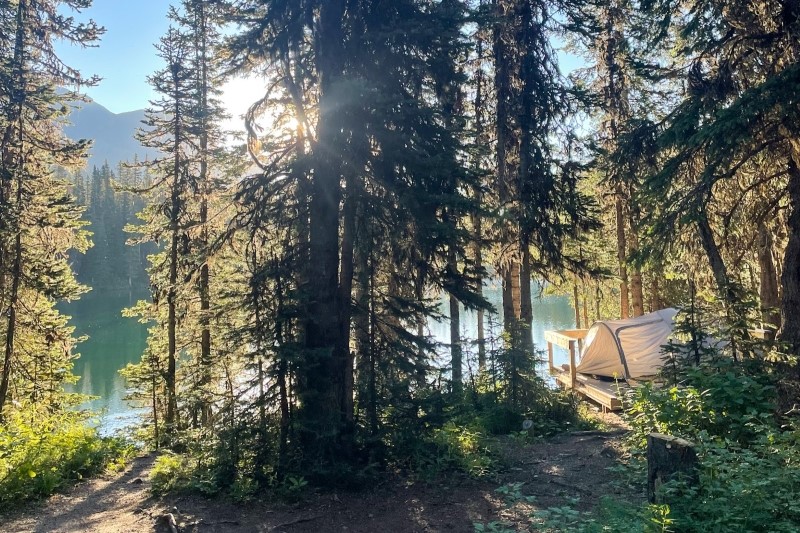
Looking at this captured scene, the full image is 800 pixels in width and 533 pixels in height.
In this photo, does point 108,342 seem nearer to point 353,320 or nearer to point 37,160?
point 37,160

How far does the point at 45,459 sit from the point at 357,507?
4.56 meters

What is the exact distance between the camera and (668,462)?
4.25 m

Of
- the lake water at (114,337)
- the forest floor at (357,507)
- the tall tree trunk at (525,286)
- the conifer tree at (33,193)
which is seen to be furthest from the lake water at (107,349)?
the tall tree trunk at (525,286)

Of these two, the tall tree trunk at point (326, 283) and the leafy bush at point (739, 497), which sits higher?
the tall tree trunk at point (326, 283)

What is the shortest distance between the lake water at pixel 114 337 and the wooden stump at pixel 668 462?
4.09 m

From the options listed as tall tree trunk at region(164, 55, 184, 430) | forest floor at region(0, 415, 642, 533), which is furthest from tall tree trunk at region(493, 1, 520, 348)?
tall tree trunk at region(164, 55, 184, 430)

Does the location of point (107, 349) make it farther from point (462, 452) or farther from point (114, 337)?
point (462, 452)

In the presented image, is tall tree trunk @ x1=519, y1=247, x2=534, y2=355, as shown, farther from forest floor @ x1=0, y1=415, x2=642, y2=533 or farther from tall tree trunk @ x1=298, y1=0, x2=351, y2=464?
tall tree trunk @ x1=298, y1=0, x2=351, y2=464

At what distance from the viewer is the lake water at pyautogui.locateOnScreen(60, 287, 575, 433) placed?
2386cm

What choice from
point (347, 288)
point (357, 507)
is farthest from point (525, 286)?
point (357, 507)

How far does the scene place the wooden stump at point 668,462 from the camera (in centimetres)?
418

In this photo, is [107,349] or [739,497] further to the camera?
[107,349]

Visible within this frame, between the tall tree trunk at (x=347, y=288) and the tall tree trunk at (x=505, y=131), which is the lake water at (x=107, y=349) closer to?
the tall tree trunk at (x=347, y=288)

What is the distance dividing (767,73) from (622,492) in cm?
648
